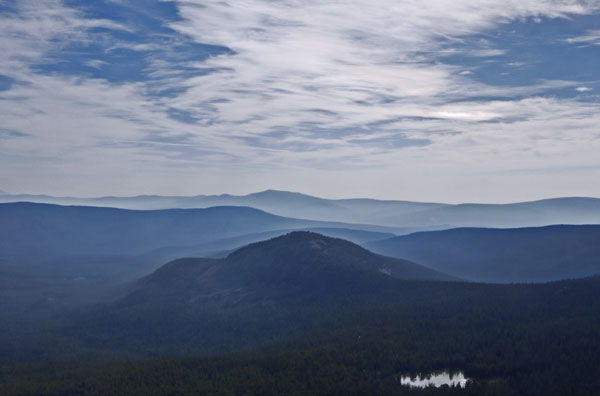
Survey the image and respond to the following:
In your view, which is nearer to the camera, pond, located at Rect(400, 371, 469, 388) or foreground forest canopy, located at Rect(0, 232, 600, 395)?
pond, located at Rect(400, 371, 469, 388)

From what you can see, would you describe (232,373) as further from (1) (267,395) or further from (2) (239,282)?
(2) (239,282)

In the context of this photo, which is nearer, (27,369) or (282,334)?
(27,369)

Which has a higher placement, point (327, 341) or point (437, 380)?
point (437, 380)

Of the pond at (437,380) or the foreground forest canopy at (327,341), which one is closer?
the pond at (437,380)

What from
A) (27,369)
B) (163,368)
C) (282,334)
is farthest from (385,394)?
(27,369)

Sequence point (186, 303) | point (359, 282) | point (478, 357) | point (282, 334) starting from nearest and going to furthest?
point (478, 357)
point (282, 334)
point (359, 282)
point (186, 303)

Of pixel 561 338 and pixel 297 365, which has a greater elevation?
pixel 561 338

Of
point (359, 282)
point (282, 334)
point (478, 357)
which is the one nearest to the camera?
point (478, 357)

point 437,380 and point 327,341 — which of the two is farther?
point 327,341
